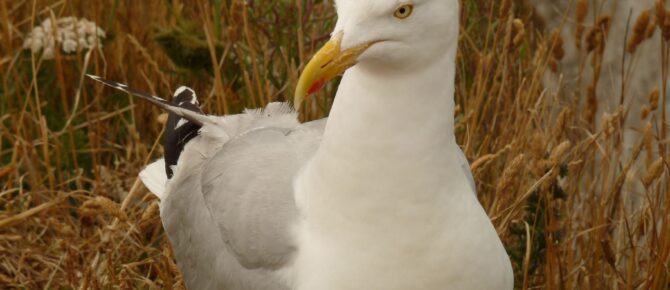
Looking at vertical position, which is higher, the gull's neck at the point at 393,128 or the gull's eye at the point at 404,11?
the gull's eye at the point at 404,11

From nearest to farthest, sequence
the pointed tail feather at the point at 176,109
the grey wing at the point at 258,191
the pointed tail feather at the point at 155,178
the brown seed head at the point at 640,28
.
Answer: the grey wing at the point at 258,191, the brown seed head at the point at 640,28, the pointed tail feather at the point at 176,109, the pointed tail feather at the point at 155,178

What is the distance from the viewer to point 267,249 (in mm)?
2125

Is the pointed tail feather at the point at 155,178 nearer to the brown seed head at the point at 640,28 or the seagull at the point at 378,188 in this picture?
the seagull at the point at 378,188

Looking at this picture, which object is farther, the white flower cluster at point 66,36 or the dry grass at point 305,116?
the white flower cluster at point 66,36

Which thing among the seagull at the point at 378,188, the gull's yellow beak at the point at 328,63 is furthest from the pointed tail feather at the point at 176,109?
the gull's yellow beak at the point at 328,63

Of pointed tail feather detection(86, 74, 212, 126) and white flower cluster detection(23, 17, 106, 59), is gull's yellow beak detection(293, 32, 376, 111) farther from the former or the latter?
white flower cluster detection(23, 17, 106, 59)

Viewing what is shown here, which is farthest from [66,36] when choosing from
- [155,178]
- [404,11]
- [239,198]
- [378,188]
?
[404,11]

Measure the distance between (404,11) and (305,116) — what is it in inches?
53.9

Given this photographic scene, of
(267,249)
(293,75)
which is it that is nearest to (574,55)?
(293,75)

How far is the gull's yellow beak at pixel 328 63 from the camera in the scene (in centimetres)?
178

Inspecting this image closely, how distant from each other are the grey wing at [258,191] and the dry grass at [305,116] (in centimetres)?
24

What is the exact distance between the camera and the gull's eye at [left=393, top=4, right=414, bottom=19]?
1.81m

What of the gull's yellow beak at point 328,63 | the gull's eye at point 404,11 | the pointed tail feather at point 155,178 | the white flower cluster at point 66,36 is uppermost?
the gull's eye at point 404,11

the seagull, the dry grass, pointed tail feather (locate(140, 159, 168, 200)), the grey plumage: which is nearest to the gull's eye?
the seagull
